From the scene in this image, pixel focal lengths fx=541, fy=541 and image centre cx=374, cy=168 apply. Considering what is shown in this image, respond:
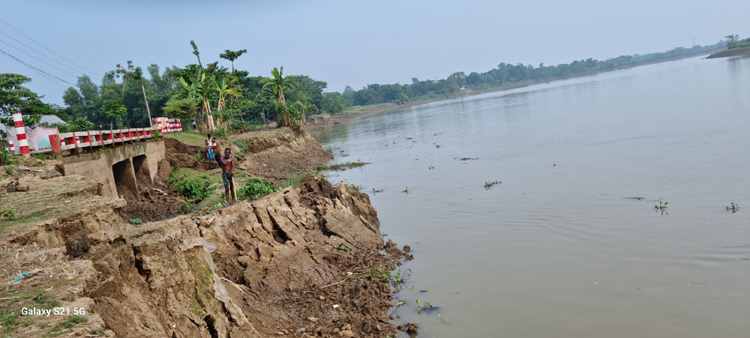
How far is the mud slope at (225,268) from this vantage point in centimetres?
522

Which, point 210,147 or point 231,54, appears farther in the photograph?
point 231,54

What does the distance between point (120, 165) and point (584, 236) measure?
15045 mm

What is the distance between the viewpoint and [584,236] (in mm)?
13664

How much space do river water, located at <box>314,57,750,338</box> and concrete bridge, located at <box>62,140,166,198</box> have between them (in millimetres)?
8521

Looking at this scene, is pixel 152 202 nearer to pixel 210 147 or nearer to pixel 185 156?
pixel 210 147

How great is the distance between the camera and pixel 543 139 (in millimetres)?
35469

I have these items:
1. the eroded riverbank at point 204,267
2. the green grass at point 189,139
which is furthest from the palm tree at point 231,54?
the eroded riverbank at point 204,267

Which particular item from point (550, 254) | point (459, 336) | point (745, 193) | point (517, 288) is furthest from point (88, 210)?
point (745, 193)

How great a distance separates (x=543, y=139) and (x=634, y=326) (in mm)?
27775

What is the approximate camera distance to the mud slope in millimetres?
5219

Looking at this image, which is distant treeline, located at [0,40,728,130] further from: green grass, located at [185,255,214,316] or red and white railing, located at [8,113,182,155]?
green grass, located at [185,255,214,316]

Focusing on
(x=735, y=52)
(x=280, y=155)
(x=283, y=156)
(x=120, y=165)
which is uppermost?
(x=735, y=52)

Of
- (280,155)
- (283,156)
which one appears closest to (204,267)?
(280,155)

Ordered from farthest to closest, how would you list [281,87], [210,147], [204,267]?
1. [281,87]
2. [210,147]
3. [204,267]
